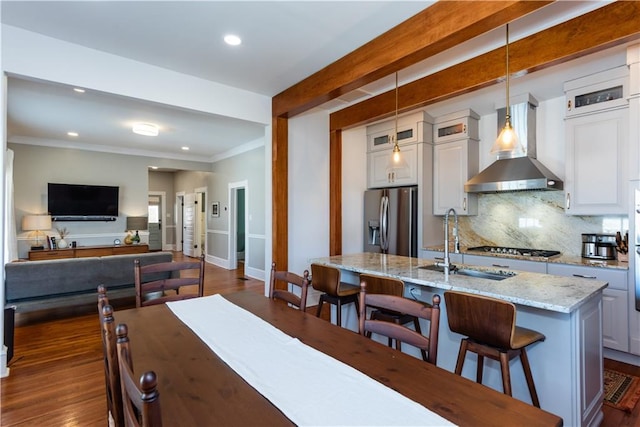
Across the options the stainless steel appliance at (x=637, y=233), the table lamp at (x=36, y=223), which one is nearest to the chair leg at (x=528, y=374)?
the stainless steel appliance at (x=637, y=233)

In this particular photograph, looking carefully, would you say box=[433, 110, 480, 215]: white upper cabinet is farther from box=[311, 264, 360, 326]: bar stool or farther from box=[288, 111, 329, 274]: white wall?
box=[311, 264, 360, 326]: bar stool

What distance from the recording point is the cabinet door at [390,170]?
14.8ft

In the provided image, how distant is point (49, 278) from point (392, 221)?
14.0ft

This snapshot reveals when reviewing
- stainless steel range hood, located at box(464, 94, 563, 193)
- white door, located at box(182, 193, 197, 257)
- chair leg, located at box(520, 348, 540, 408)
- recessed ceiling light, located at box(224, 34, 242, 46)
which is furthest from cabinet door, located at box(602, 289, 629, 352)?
white door, located at box(182, 193, 197, 257)

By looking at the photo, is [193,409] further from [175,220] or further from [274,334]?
[175,220]

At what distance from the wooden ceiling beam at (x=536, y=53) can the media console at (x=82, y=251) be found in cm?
588

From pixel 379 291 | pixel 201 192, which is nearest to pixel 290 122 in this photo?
pixel 379 291

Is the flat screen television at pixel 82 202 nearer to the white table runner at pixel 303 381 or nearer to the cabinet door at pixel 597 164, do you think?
the white table runner at pixel 303 381

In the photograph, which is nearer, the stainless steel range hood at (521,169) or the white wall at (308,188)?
the stainless steel range hood at (521,169)

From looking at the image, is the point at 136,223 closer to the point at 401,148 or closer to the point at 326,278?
the point at 401,148

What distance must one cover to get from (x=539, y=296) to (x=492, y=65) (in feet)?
6.73

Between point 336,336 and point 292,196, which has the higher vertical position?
point 292,196

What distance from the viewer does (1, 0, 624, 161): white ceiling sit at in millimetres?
2318

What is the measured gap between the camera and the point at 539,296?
68.3 inches
